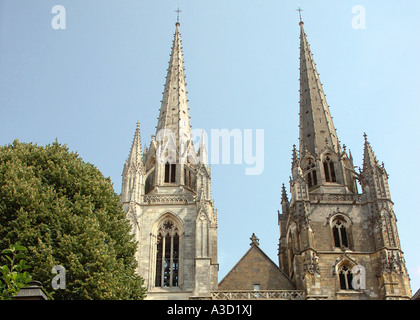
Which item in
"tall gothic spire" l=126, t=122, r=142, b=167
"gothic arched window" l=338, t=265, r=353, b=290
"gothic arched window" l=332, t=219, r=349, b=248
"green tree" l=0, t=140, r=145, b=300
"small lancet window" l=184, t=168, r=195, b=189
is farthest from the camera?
"small lancet window" l=184, t=168, r=195, b=189

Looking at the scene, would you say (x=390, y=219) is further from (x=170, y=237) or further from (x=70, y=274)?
(x=70, y=274)

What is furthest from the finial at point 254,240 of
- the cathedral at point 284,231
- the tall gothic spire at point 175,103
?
the tall gothic spire at point 175,103

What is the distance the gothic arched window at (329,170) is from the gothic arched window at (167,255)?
10646mm

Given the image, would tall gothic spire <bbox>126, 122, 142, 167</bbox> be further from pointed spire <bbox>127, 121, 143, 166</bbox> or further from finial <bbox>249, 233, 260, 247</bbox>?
finial <bbox>249, 233, 260, 247</bbox>

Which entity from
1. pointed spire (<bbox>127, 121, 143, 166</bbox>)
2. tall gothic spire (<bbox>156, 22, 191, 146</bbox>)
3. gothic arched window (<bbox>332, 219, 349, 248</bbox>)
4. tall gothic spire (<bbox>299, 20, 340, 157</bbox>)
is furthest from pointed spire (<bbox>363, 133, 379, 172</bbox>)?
pointed spire (<bbox>127, 121, 143, 166</bbox>)

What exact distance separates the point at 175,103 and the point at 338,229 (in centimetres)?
1423

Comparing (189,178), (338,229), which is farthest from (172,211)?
(338,229)

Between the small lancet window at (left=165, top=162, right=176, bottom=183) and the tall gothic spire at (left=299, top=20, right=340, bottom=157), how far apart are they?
882 cm

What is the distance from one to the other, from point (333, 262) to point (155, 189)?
11.3 m

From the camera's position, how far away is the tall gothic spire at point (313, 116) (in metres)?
37.6

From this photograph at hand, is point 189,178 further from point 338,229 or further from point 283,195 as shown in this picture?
point 338,229

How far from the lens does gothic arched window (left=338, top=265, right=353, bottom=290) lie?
3055cm

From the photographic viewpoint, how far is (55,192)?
67.2 ft

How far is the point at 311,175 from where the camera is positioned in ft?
118
